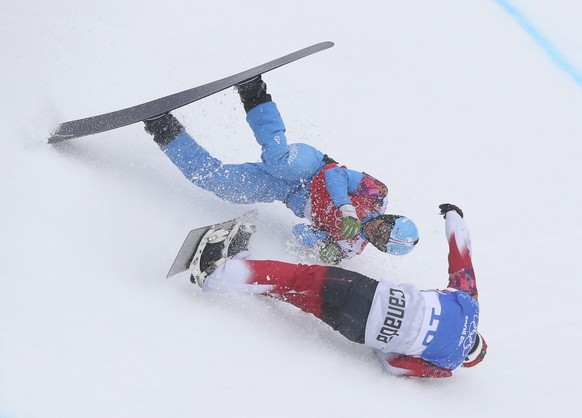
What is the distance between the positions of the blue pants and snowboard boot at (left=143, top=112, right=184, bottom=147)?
0.02 m

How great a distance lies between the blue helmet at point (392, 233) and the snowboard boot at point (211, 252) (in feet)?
1.56

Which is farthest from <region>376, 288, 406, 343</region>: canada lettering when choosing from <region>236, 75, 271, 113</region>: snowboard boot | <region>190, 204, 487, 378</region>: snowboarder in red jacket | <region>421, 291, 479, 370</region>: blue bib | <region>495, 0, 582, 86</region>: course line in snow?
<region>495, 0, 582, 86</region>: course line in snow

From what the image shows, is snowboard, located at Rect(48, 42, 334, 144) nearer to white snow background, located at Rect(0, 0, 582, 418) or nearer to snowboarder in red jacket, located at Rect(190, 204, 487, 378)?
white snow background, located at Rect(0, 0, 582, 418)

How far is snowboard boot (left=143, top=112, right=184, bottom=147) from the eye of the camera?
237cm

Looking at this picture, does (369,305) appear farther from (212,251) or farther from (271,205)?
(271,205)

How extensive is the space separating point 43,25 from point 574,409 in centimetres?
270

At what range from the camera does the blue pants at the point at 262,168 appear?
238cm

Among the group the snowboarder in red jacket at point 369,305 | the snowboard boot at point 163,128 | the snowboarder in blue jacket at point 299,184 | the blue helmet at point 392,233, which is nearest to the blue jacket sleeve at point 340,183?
the snowboarder in blue jacket at point 299,184

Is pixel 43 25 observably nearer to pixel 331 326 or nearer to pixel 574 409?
pixel 331 326

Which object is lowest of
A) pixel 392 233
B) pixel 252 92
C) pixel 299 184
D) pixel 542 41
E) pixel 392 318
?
pixel 392 318

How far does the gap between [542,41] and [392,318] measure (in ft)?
10.4

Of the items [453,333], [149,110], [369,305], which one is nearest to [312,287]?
[369,305]

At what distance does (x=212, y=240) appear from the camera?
2.20 m

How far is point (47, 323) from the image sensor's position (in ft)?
6.09
